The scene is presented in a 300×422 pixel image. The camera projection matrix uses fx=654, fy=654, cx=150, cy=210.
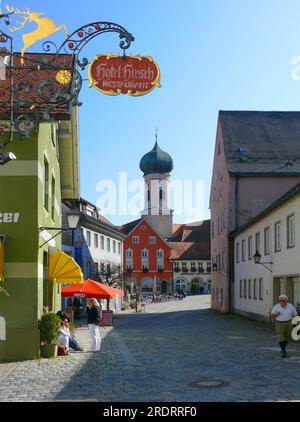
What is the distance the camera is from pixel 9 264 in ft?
53.3

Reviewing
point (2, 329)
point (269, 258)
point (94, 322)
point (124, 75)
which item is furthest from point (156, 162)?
point (124, 75)

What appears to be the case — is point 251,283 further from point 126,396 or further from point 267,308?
point 126,396

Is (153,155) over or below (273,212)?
over

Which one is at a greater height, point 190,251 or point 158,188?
point 158,188

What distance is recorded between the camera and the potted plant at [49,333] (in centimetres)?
1630

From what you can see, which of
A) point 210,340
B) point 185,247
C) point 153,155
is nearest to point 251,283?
point 210,340

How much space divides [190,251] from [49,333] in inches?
3499

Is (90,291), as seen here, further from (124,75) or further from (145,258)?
(145,258)

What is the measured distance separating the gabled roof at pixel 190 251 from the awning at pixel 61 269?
82537 mm

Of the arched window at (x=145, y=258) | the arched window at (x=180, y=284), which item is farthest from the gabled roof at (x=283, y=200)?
the arched window at (x=180, y=284)

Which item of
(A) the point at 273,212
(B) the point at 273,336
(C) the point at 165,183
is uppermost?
→ (C) the point at 165,183

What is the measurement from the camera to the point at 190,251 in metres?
105
